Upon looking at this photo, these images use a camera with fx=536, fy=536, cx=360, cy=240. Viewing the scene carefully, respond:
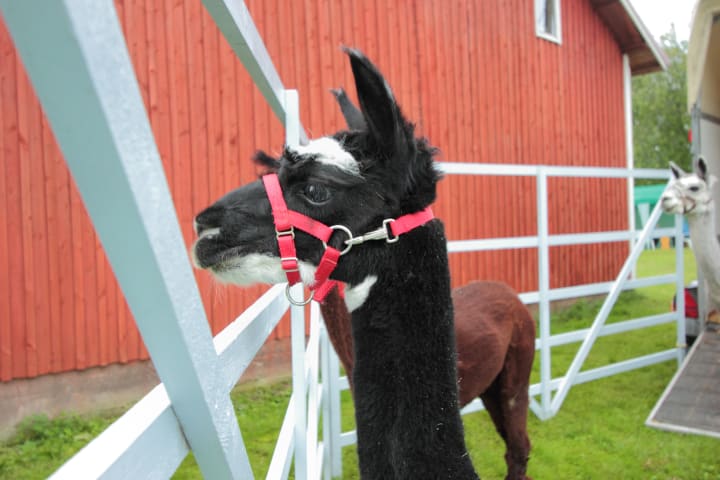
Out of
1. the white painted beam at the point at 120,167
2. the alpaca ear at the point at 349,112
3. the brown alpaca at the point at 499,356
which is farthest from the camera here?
the brown alpaca at the point at 499,356

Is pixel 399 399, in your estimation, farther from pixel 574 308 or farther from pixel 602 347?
pixel 574 308

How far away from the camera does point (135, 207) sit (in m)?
0.45

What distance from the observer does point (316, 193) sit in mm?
1534

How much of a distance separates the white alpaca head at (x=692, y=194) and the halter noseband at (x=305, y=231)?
518cm

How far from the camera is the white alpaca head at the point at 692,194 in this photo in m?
5.64

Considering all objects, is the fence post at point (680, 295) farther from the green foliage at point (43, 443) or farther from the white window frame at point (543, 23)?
the green foliage at point (43, 443)

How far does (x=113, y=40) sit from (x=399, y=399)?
138 cm

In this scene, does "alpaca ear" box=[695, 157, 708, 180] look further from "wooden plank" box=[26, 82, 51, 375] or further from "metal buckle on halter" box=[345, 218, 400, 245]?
"wooden plank" box=[26, 82, 51, 375]

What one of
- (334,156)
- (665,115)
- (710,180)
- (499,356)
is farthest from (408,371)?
(665,115)

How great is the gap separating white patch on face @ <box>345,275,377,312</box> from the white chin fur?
0.66 feet

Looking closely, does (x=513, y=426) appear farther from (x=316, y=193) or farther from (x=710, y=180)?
(x=710, y=180)

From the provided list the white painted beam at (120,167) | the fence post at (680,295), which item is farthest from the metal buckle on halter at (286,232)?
the fence post at (680,295)

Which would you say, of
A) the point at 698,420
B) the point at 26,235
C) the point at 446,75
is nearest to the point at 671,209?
the point at 698,420

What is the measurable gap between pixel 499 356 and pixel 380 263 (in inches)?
64.0
